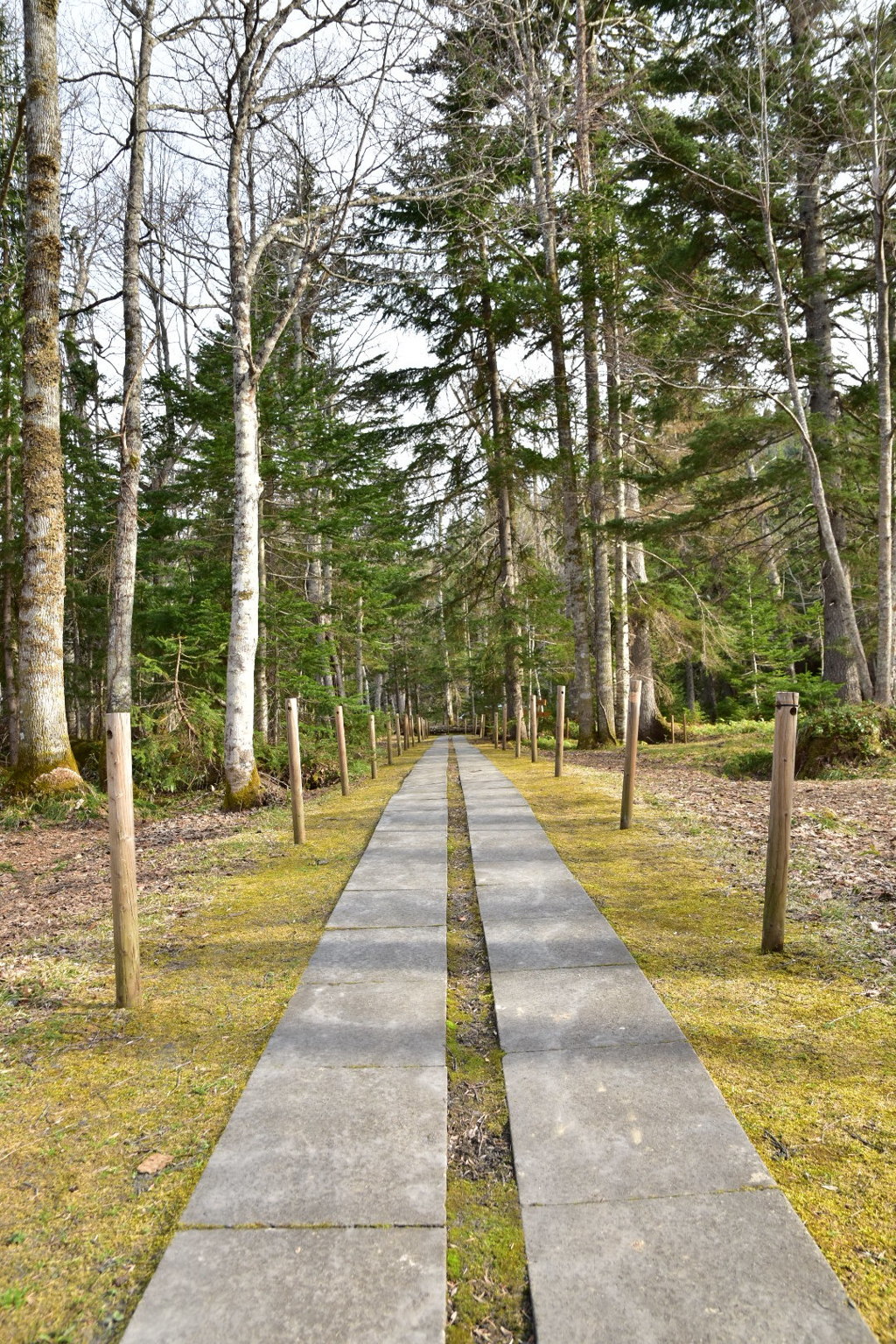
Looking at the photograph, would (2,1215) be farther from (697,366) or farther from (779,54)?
(779,54)

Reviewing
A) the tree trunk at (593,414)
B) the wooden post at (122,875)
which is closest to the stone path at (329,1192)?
the wooden post at (122,875)

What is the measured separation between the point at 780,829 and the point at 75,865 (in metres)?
5.44

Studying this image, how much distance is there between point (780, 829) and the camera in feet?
10.6

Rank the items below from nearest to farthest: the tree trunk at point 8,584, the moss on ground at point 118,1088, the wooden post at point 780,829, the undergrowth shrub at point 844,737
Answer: the moss on ground at point 118,1088 < the wooden post at point 780,829 < the undergrowth shrub at point 844,737 < the tree trunk at point 8,584

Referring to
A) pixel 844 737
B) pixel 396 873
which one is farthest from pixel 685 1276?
pixel 844 737

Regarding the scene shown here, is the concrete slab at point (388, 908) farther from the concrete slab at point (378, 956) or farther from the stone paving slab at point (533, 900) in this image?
the stone paving slab at point (533, 900)

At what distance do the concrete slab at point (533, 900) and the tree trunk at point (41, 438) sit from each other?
6.18 m

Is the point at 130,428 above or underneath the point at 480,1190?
above

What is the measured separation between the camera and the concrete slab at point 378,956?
10.2 feet

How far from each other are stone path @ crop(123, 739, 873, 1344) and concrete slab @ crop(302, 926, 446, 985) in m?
0.04

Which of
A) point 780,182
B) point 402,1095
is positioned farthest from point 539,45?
point 402,1095

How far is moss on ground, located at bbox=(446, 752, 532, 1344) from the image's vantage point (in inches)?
56.5

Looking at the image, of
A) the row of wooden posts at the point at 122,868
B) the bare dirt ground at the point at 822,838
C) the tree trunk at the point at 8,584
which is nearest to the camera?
the row of wooden posts at the point at 122,868

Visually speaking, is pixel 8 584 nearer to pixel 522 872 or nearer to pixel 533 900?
pixel 522 872
